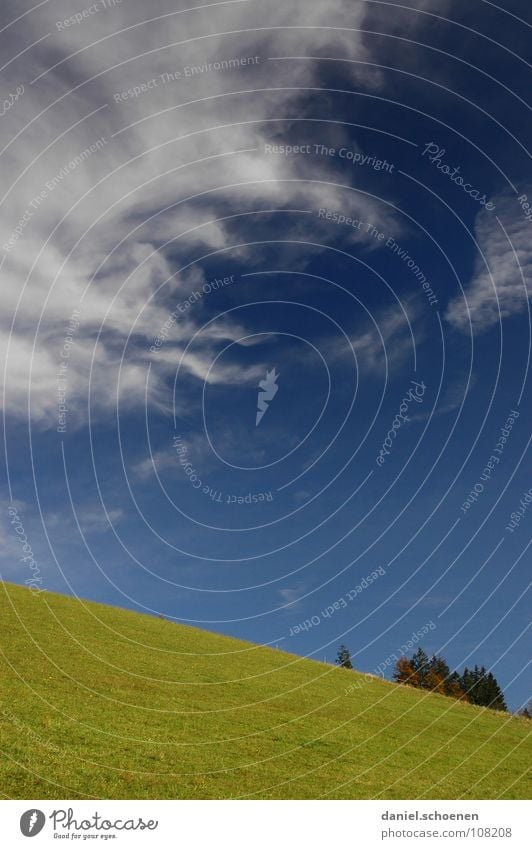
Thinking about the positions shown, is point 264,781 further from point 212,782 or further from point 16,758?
point 16,758

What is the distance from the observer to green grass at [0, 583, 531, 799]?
60.5 ft

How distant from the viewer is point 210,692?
105ft

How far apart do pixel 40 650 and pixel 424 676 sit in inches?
2841

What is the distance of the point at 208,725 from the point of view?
25562 mm

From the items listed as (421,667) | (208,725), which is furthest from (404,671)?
(208,725)

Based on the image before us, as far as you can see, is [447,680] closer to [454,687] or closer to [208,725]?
[454,687]
